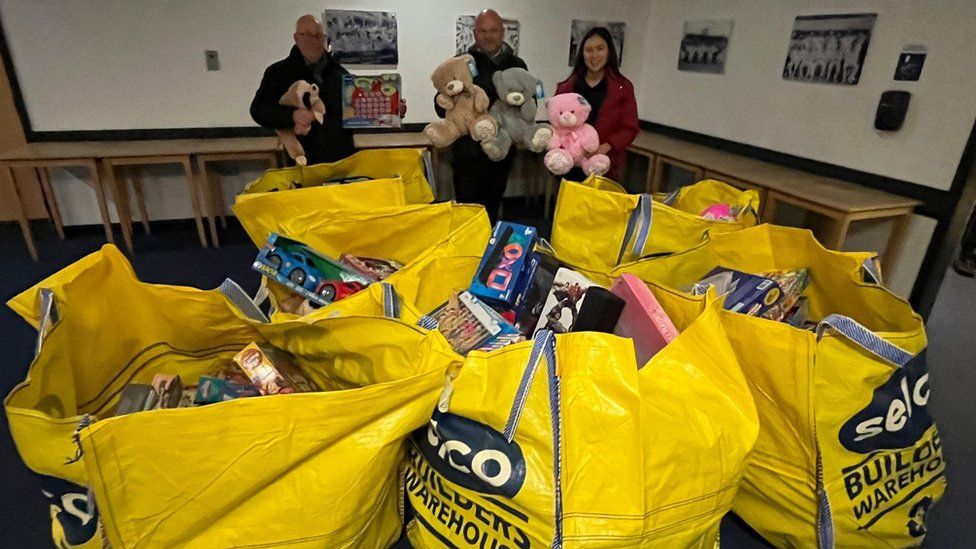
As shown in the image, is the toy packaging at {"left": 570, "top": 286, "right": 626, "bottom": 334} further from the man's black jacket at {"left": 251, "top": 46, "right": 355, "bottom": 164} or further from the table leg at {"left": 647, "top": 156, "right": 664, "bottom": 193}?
the table leg at {"left": 647, "top": 156, "right": 664, "bottom": 193}

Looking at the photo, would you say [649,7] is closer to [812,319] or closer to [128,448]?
[812,319]

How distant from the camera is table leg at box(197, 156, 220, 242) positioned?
309 centimetres

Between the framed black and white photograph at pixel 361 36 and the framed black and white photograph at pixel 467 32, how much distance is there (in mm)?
394

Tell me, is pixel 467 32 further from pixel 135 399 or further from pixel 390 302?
pixel 135 399

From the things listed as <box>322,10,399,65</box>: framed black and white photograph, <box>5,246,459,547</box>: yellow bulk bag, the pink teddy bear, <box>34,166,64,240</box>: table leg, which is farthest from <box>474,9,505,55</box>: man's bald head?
<box>34,166,64,240</box>: table leg

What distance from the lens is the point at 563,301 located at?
4.00ft

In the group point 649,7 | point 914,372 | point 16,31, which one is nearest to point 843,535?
point 914,372

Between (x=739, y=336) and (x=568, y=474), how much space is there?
50cm

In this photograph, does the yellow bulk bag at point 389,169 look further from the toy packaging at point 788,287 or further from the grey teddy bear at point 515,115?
the toy packaging at point 788,287

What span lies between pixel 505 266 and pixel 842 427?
2.39 ft

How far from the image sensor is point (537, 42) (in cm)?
371

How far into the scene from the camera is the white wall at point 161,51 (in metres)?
2.94

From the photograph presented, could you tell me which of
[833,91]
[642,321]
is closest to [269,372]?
[642,321]

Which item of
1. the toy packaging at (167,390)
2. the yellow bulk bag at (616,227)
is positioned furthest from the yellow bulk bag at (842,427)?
the toy packaging at (167,390)
